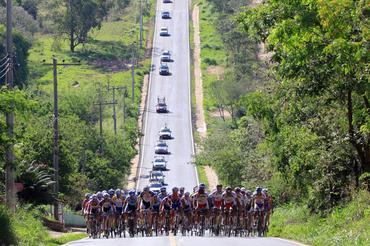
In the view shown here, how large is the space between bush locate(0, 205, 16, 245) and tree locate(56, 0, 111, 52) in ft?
327

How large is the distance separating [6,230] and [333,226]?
9.68m

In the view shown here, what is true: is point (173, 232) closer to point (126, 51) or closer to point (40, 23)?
point (126, 51)

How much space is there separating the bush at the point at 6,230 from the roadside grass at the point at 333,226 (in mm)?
8346

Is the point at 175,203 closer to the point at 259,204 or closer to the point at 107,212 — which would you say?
the point at 107,212

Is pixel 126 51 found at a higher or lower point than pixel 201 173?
higher

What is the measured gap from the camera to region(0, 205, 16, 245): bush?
25781mm

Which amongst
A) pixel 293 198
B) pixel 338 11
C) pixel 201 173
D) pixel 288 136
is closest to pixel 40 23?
pixel 201 173

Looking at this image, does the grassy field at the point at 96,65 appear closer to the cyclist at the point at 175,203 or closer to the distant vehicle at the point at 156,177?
the distant vehicle at the point at 156,177

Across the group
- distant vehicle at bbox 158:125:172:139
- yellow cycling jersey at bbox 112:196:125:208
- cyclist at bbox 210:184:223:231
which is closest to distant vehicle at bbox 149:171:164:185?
distant vehicle at bbox 158:125:172:139

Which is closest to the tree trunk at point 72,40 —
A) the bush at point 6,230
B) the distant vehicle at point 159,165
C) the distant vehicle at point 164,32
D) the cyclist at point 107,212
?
the distant vehicle at point 164,32

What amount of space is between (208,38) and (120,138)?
58447mm

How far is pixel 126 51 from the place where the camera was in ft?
417

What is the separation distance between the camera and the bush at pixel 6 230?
84.6 feet

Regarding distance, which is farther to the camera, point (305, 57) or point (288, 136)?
point (288, 136)
